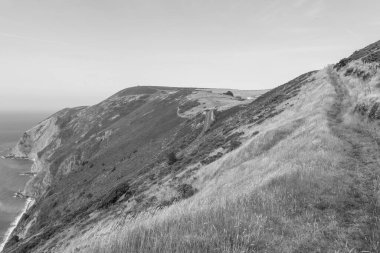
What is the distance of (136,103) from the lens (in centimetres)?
→ 14025

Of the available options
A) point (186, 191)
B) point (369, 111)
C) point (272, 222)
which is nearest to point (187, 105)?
point (186, 191)

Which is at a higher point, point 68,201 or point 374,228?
point 374,228

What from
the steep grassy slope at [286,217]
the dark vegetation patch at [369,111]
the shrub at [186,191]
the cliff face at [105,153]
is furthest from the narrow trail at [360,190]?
the cliff face at [105,153]

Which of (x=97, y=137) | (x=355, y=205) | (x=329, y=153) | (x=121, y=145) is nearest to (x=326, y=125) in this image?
(x=329, y=153)

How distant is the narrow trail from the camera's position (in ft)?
17.9

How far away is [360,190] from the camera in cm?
841

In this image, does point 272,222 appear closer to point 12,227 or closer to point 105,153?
point 105,153

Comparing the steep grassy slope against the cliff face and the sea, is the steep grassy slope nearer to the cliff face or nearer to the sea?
the cliff face

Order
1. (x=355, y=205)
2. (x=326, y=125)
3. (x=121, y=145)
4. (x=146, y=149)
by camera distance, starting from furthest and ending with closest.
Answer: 1. (x=121, y=145)
2. (x=146, y=149)
3. (x=326, y=125)
4. (x=355, y=205)

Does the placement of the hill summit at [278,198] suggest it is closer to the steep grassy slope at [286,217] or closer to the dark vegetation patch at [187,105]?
the steep grassy slope at [286,217]

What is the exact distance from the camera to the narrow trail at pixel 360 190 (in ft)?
17.9

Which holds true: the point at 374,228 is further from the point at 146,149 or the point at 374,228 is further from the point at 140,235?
the point at 146,149

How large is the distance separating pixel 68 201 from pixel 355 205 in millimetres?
60629

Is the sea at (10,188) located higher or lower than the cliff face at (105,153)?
lower
